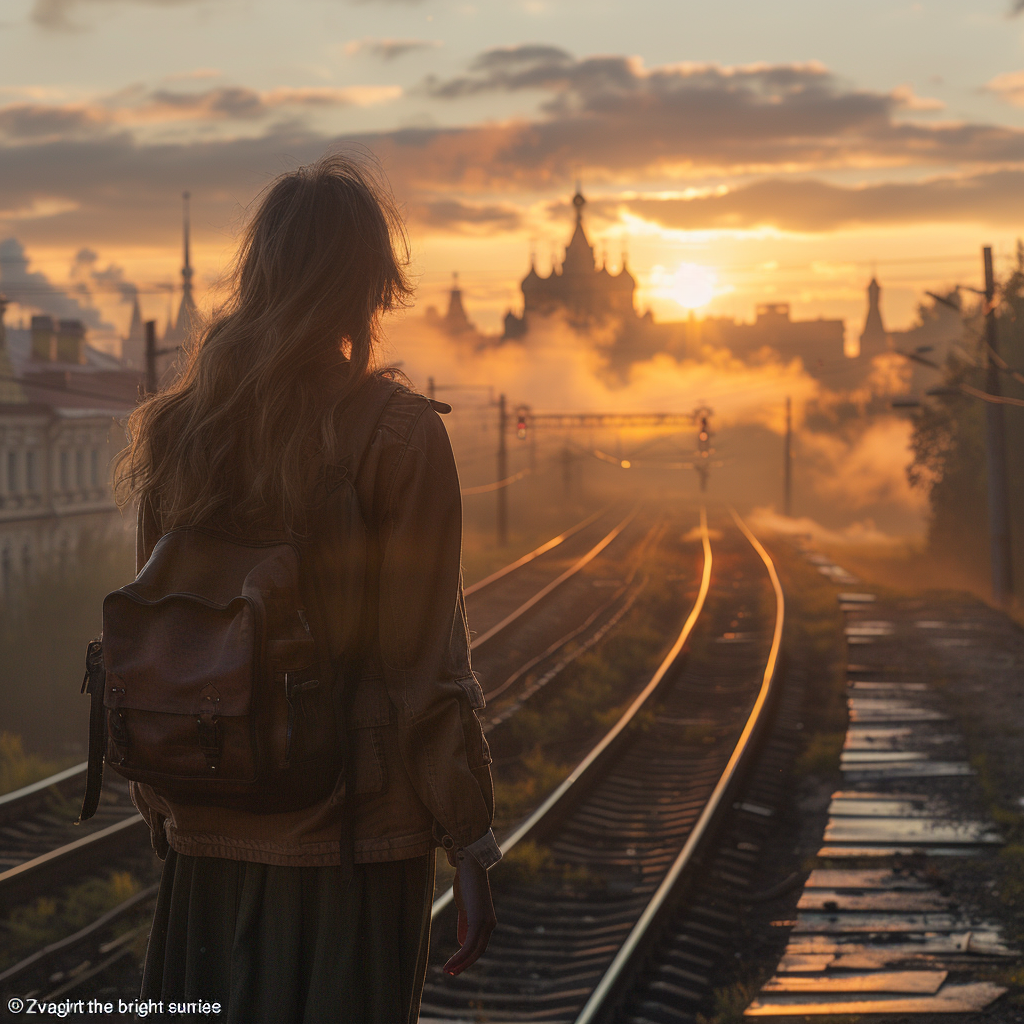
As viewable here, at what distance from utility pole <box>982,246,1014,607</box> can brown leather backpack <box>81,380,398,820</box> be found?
19162mm

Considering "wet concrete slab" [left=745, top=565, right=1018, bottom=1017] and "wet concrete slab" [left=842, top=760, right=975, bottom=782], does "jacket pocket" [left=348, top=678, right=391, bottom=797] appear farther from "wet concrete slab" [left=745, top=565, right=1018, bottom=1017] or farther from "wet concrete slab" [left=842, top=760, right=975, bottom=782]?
"wet concrete slab" [left=842, top=760, right=975, bottom=782]

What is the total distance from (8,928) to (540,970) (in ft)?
10.2

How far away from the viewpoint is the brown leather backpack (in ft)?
6.40

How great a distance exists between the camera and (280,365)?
2.15 metres

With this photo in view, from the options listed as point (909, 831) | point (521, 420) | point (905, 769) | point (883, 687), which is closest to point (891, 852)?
point (909, 831)

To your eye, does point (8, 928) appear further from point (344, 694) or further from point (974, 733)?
point (974, 733)

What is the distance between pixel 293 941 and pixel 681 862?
5.81 meters

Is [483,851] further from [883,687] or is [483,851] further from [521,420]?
[521,420]

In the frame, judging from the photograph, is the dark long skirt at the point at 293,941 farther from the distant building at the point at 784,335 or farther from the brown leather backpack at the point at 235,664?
the distant building at the point at 784,335

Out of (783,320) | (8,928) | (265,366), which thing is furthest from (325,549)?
(783,320)

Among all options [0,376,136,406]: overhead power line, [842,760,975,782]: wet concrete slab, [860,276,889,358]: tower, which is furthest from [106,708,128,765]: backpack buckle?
[860,276,889,358]: tower

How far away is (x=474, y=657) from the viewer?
15.1 metres

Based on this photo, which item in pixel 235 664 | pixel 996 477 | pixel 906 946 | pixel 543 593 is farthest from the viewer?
pixel 543 593

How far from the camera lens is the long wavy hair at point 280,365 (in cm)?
212
